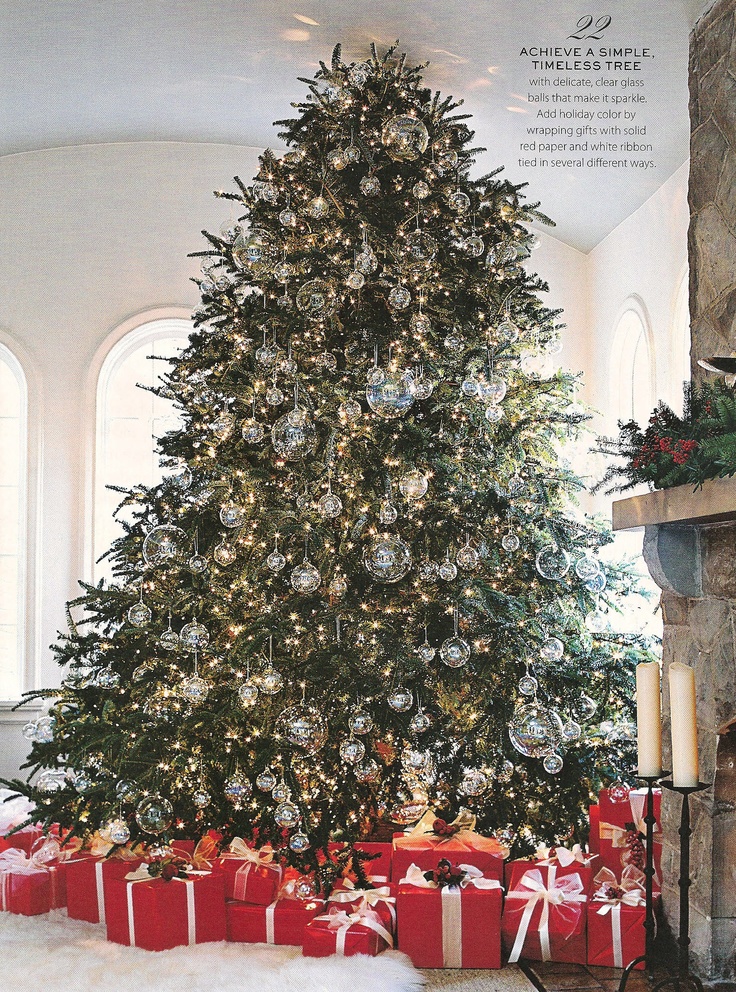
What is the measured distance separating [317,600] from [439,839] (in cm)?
88

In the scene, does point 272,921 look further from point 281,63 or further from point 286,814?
point 281,63

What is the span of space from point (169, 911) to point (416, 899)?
0.77 meters

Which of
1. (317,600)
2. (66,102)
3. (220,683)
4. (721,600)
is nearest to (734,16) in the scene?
(721,600)

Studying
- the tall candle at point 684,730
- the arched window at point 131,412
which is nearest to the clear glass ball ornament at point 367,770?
the tall candle at point 684,730

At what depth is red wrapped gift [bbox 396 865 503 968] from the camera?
2.67 metres

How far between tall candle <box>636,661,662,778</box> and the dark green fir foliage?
50 cm

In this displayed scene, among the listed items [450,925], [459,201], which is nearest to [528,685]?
[450,925]

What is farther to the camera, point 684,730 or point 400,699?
point 400,699

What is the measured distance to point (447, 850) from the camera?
289cm

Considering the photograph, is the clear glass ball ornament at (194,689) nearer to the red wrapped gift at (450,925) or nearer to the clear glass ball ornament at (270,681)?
the clear glass ball ornament at (270,681)

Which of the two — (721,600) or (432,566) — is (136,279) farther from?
(721,600)

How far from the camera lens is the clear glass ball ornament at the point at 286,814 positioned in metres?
2.60

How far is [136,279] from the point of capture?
16.1 feet

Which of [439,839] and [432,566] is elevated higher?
→ [432,566]
